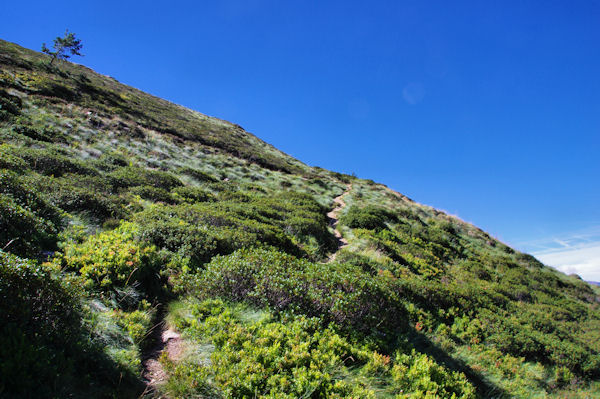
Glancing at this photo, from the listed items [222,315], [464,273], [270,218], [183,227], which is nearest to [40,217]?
[183,227]

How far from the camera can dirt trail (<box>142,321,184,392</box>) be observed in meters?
4.38

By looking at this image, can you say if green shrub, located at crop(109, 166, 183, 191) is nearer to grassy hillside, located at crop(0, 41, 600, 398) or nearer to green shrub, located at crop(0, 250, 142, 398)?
grassy hillside, located at crop(0, 41, 600, 398)

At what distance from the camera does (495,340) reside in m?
8.41

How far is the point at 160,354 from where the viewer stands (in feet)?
16.5

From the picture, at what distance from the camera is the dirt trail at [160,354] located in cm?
438

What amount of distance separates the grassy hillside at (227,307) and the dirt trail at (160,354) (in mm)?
37

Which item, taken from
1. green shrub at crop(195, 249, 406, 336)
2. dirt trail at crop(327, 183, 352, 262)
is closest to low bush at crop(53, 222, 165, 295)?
green shrub at crop(195, 249, 406, 336)

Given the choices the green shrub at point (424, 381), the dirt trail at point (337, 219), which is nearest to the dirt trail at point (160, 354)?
the green shrub at point (424, 381)

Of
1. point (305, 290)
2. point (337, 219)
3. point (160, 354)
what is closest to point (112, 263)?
point (160, 354)

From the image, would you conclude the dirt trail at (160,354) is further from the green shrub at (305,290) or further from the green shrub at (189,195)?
the green shrub at (189,195)

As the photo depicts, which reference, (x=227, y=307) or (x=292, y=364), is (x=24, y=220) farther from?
(x=292, y=364)

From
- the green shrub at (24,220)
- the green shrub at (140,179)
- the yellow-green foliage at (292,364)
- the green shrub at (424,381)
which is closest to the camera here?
the yellow-green foliage at (292,364)

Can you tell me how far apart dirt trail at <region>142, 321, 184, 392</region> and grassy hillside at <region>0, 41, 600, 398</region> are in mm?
37

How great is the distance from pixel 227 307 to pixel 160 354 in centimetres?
146
